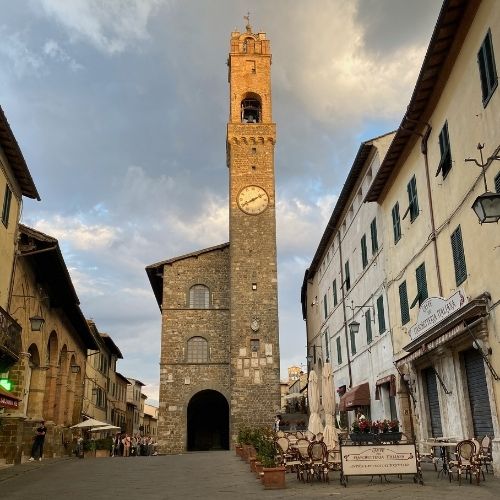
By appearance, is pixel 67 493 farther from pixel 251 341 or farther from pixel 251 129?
pixel 251 129

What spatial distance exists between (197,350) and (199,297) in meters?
3.22

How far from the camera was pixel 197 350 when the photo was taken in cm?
3447

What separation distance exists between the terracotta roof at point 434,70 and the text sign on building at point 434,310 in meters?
4.61

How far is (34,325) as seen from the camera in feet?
57.2

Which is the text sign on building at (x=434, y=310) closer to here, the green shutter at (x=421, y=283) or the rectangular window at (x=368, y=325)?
the green shutter at (x=421, y=283)

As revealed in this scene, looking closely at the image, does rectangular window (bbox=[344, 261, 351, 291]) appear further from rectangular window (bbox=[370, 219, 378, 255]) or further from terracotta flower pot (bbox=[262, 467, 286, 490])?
terracotta flower pot (bbox=[262, 467, 286, 490])

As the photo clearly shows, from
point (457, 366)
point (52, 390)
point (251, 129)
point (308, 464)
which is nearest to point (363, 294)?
point (457, 366)

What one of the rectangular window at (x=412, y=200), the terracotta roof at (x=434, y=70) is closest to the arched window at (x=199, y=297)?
the terracotta roof at (x=434, y=70)

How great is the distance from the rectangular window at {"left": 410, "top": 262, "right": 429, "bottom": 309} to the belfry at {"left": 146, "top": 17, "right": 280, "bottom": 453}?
18.3m

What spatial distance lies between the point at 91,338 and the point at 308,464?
2302cm

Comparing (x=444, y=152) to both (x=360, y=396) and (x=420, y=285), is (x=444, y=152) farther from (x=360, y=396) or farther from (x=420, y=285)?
(x=360, y=396)

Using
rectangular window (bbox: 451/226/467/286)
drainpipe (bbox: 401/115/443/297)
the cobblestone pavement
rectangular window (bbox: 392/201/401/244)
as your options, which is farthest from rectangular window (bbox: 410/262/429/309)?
the cobblestone pavement

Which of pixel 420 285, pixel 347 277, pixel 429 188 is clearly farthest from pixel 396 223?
pixel 347 277

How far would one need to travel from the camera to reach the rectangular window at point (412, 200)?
15.9m
